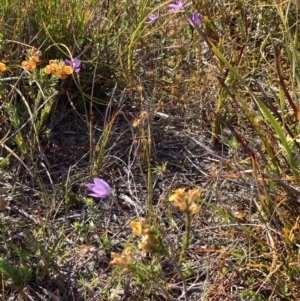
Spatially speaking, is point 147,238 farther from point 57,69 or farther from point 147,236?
point 57,69

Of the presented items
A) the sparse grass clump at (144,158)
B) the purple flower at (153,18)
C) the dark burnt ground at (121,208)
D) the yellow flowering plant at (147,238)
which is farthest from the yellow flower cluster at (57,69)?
the yellow flowering plant at (147,238)

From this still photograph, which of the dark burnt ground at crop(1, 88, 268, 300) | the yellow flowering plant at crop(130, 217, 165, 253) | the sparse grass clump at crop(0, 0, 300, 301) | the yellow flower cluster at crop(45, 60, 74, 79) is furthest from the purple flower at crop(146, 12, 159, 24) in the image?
the yellow flowering plant at crop(130, 217, 165, 253)

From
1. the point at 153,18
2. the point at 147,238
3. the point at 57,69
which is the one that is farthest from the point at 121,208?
the point at 153,18

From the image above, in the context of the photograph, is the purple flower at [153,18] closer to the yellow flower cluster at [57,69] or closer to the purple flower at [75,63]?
the purple flower at [75,63]

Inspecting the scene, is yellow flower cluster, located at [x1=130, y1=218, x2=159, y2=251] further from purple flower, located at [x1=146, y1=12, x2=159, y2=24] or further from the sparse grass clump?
purple flower, located at [x1=146, y1=12, x2=159, y2=24]

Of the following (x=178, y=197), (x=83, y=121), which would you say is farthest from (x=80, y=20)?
(x=178, y=197)

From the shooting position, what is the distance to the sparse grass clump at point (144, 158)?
1.45m

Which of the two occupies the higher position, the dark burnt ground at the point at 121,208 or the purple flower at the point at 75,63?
the purple flower at the point at 75,63

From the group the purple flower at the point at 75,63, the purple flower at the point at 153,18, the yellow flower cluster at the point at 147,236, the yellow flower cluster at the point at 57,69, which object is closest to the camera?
the yellow flower cluster at the point at 147,236

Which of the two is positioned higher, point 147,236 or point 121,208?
point 147,236

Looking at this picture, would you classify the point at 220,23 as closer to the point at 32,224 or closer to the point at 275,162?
the point at 275,162

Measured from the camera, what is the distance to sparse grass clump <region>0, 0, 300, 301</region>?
4.75 feet

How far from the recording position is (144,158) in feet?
5.96

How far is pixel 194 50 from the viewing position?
2230 mm
